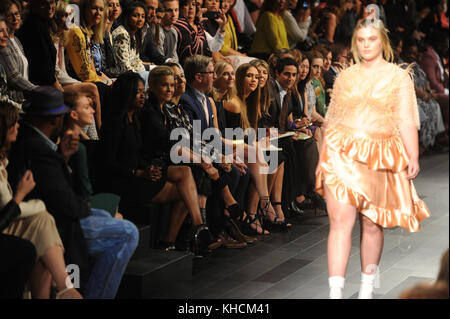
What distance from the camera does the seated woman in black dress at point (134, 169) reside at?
440cm

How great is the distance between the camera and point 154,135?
4.73 meters

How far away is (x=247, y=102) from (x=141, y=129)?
1.19 m

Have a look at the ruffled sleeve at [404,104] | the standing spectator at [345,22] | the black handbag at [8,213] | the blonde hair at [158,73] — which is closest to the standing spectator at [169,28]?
the blonde hair at [158,73]

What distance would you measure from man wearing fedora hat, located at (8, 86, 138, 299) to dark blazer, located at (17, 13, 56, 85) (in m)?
1.01

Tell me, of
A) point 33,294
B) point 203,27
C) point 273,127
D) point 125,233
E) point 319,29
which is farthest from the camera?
point 319,29

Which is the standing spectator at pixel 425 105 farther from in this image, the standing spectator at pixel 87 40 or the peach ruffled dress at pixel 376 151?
the peach ruffled dress at pixel 376 151

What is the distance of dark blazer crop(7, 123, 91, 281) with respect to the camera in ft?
11.4

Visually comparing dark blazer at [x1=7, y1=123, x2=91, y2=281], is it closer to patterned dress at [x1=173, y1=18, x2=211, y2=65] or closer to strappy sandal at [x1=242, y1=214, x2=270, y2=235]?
strappy sandal at [x1=242, y1=214, x2=270, y2=235]

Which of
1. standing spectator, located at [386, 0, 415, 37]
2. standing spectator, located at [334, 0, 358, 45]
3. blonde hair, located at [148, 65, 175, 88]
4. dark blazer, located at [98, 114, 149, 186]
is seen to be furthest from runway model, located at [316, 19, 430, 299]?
standing spectator, located at [386, 0, 415, 37]
